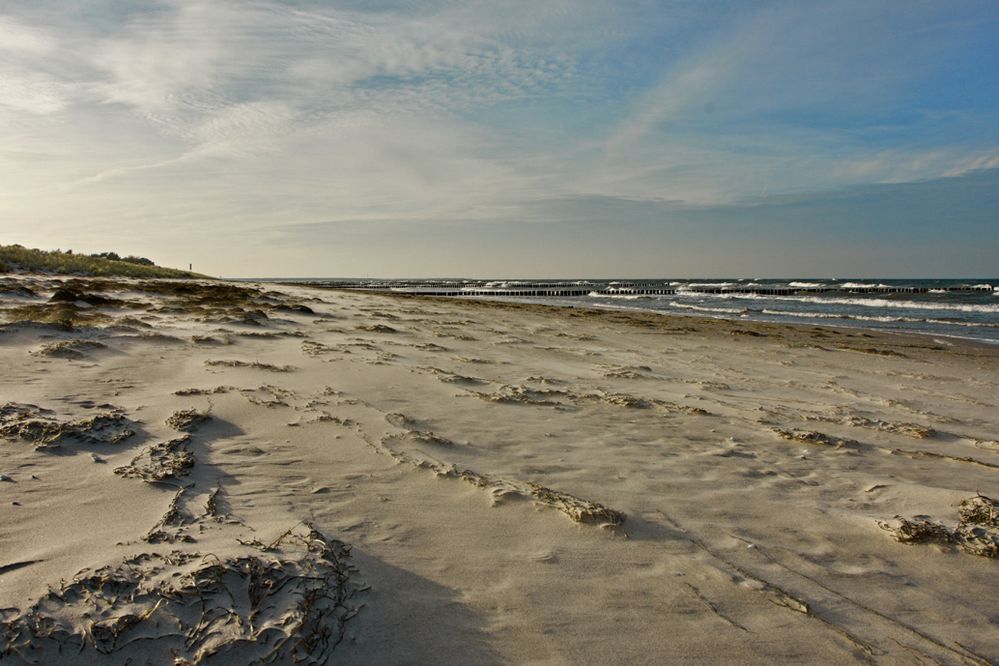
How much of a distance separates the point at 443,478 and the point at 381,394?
93.8 inches

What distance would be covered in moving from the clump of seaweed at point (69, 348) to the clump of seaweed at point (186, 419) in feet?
9.59

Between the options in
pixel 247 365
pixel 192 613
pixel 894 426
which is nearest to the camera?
pixel 192 613

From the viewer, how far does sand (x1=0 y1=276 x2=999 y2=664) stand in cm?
204

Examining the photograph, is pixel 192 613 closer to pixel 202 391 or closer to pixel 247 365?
pixel 202 391

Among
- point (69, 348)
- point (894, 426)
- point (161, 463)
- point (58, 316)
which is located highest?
point (58, 316)

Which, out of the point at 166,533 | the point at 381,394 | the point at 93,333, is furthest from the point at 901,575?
the point at 93,333

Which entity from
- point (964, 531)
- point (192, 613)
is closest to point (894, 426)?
point (964, 531)

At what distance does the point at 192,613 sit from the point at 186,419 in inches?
105

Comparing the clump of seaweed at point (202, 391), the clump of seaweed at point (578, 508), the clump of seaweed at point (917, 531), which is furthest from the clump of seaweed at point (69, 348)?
the clump of seaweed at point (917, 531)

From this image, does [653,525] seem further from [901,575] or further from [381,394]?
[381,394]

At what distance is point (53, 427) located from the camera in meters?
3.74

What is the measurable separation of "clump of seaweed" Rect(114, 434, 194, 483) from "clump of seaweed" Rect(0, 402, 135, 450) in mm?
340

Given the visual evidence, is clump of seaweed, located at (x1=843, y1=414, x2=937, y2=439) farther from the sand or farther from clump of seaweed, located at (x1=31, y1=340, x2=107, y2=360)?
clump of seaweed, located at (x1=31, y1=340, x2=107, y2=360)

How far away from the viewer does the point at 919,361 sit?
1216cm
